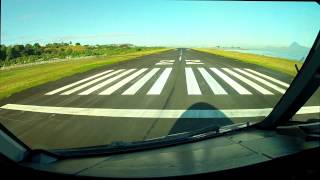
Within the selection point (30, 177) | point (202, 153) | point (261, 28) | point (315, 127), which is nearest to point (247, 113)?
point (261, 28)

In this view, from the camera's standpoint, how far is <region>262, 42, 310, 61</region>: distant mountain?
2.71 metres

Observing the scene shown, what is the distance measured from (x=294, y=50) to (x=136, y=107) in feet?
13.1

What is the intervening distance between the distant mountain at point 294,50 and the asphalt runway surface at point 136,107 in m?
0.39

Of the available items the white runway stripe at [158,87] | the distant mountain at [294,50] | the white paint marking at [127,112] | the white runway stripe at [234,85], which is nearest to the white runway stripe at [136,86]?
the white runway stripe at [158,87]

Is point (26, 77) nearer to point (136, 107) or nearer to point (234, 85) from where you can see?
point (136, 107)

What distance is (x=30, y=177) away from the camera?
6.39 feet

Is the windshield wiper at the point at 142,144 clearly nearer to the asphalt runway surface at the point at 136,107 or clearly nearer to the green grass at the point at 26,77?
the asphalt runway surface at the point at 136,107

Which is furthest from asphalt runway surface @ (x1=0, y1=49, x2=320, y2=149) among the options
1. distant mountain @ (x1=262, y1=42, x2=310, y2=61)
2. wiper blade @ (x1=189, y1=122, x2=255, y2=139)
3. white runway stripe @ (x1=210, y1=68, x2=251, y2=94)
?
wiper blade @ (x1=189, y1=122, x2=255, y2=139)

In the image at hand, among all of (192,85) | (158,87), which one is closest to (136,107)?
(158,87)

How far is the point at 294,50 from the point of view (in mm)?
3035

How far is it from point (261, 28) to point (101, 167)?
6.87 ft

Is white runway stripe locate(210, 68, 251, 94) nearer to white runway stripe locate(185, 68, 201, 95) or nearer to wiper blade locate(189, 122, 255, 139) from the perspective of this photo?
white runway stripe locate(185, 68, 201, 95)

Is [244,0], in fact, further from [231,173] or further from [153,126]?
[153,126]

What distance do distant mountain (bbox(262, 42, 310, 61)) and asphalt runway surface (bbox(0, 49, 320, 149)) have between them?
0.39 metres
